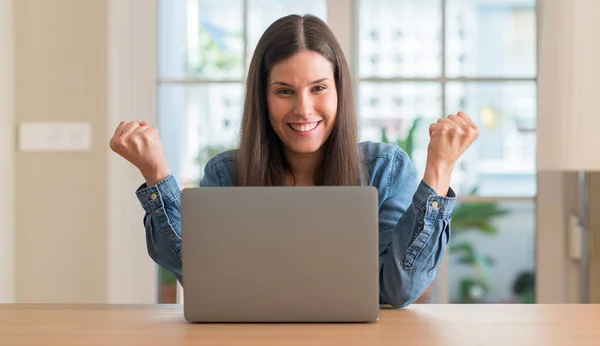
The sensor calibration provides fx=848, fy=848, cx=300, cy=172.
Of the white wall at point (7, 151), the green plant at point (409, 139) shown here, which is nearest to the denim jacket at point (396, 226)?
the green plant at point (409, 139)

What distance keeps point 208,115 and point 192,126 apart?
8 cm

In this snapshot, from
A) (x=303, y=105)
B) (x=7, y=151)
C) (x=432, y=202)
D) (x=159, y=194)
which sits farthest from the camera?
(x=7, y=151)

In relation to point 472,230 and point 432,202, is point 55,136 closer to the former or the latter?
point 472,230

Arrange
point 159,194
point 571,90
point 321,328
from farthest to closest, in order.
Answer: point 571,90
point 159,194
point 321,328

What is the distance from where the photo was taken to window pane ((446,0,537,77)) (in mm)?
3025

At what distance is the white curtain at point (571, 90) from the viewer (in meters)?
2.60

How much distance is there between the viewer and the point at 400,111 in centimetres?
305

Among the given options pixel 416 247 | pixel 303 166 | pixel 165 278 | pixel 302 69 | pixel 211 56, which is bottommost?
pixel 165 278

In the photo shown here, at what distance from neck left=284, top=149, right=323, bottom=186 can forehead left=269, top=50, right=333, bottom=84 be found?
0.21m

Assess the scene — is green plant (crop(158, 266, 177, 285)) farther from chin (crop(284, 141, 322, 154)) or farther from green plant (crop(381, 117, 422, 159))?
chin (crop(284, 141, 322, 154))

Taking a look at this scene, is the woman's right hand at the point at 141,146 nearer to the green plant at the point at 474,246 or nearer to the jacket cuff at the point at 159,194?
the jacket cuff at the point at 159,194

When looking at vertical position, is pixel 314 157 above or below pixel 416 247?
above

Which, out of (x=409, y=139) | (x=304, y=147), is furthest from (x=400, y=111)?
(x=304, y=147)

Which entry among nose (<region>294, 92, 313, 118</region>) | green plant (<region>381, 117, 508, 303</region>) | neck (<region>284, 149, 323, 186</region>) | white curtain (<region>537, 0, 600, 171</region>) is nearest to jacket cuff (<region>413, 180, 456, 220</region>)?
nose (<region>294, 92, 313, 118</region>)
